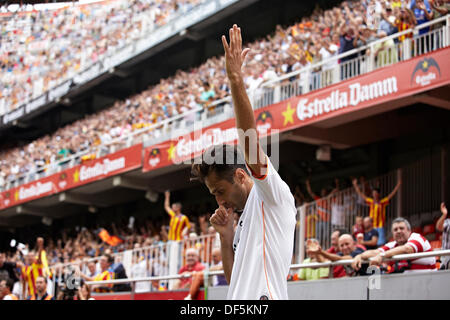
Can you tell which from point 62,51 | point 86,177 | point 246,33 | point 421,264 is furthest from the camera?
point 62,51

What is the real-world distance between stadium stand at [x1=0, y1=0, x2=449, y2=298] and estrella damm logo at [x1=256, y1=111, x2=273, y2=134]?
0.50 meters

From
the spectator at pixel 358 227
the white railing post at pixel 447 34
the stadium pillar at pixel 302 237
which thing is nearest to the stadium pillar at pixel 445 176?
the spectator at pixel 358 227

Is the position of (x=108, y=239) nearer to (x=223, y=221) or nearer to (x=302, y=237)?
(x=302, y=237)

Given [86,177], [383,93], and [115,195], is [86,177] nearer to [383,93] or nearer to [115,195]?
[115,195]

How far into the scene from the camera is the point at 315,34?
48.3ft

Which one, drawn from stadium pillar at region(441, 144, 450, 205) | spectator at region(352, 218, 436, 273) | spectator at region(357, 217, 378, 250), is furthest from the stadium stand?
spectator at region(352, 218, 436, 273)

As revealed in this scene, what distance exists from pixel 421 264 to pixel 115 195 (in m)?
16.1

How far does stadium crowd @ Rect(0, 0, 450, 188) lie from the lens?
40.2 ft

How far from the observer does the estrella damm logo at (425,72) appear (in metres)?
9.79

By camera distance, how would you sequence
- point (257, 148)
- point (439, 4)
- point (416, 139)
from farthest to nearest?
1. point (416, 139)
2. point (439, 4)
3. point (257, 148)

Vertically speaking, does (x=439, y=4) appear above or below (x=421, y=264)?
above

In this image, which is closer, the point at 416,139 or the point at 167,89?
the point at 416,139

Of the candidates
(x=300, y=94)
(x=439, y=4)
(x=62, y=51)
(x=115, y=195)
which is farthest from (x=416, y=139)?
(x=62, y=51)

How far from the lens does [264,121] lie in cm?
1284
